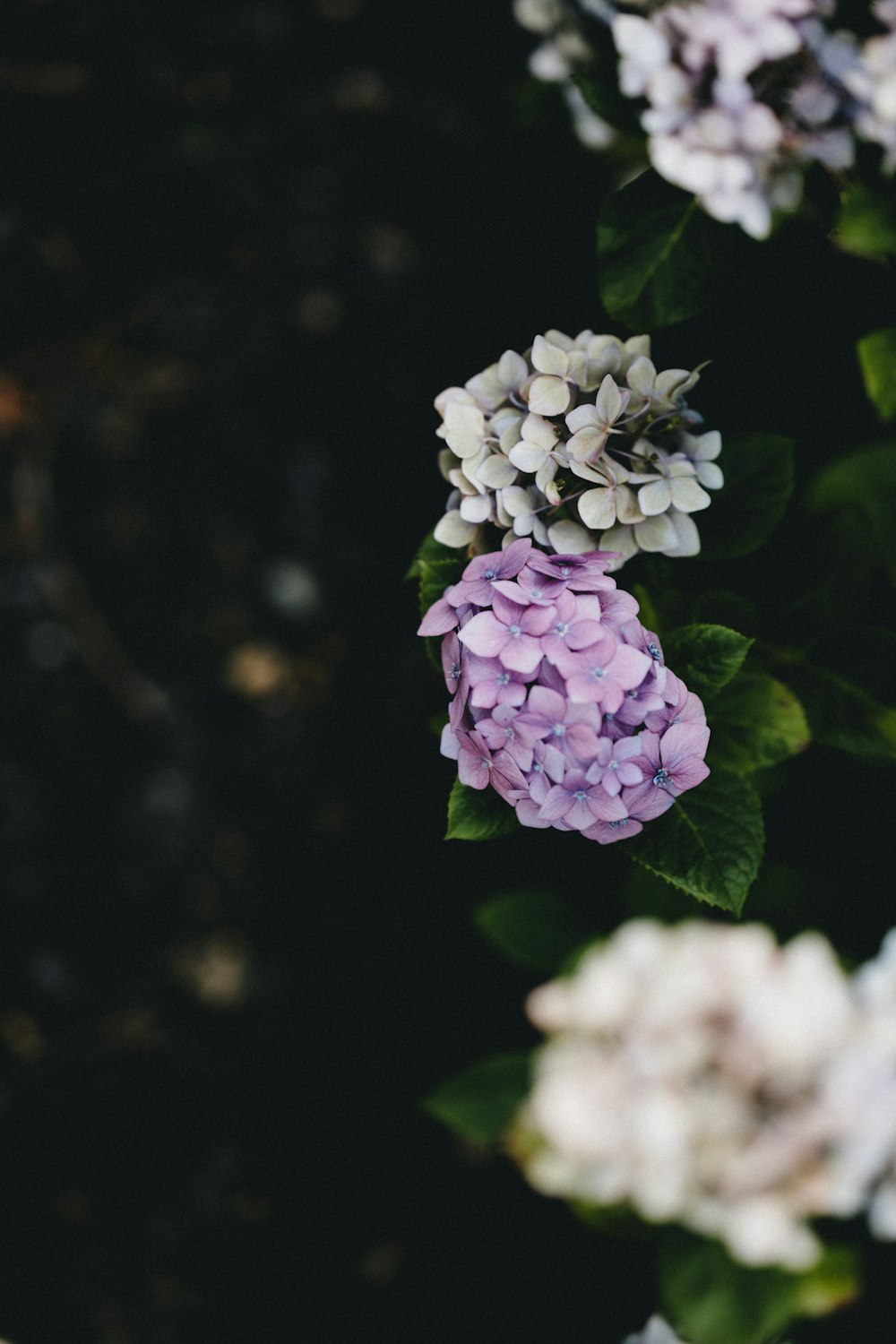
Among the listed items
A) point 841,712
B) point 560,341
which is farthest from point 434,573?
point 841,712

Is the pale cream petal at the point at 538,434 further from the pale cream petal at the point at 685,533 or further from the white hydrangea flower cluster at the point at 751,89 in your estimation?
the white hydrangea flower cluster at the point at 751,89

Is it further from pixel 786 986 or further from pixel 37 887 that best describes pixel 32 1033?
pixel 786 986

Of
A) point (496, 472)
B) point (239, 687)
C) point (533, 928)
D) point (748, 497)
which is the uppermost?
point (496, 472)

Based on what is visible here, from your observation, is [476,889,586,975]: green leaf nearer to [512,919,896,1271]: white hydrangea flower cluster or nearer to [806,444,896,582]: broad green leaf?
[512,919,896,1271]: white hydrangea flower cluster

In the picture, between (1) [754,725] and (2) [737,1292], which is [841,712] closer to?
(1) [754,725]

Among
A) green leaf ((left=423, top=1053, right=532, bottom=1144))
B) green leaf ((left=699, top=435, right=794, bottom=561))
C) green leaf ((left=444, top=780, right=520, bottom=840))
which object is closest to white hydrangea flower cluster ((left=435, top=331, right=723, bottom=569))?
green leaf ((left=699, top=435, right=794, bottom=561))

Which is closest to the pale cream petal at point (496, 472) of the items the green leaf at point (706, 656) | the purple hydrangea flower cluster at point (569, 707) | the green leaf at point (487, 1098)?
the purple hydrangea flower cluster at point (569, 707)

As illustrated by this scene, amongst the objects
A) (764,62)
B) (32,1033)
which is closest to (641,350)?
(764,62)
